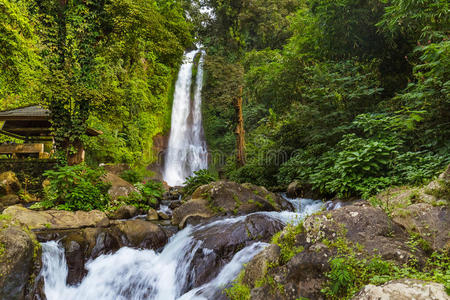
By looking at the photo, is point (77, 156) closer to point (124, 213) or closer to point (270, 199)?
point (124, 213)

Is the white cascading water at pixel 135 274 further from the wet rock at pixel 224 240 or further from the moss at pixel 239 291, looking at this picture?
the moss at pixel 239 291

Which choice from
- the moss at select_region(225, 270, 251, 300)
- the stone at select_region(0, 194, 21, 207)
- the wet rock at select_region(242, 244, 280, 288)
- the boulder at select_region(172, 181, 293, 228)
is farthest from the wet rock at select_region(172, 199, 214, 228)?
the stone at select_region(0, 194, 21, 207)

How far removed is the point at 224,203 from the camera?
7.63 meters

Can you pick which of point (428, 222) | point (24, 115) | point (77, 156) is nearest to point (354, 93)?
point (428, 222)

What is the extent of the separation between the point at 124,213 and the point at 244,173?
718cm

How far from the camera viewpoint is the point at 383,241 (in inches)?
109

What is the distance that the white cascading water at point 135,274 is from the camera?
4.31 metres

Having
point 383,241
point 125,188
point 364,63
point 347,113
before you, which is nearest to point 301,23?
point 364,63

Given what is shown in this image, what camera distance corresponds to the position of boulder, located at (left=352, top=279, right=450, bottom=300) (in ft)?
5.95

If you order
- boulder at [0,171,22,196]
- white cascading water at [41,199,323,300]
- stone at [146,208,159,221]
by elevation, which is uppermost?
boulder at [0,171,22,196]

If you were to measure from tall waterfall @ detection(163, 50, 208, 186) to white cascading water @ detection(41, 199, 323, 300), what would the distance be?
1509 centimetres

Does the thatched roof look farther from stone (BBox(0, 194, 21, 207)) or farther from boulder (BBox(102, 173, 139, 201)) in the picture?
boulder (BBox(102, 173, 139, 201))

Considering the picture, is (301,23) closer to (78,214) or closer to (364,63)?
(364,63)

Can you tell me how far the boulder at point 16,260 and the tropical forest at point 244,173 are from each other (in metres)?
0.02
